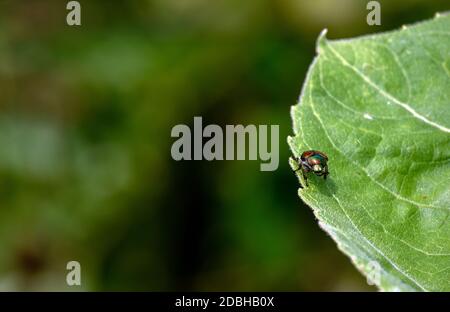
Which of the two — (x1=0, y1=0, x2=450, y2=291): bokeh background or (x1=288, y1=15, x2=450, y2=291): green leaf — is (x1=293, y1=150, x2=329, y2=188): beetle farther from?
(x1=0, y1=0, x2=450, y2=291): bokeh background

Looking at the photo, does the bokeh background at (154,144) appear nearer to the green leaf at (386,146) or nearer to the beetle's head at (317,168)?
the green leaf at (386,146)

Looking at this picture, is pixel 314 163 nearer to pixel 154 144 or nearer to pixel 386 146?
pixel 386 146

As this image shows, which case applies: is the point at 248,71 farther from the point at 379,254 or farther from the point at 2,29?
the point at 379,254

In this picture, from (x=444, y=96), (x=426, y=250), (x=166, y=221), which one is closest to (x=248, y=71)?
(x=166, y=221)

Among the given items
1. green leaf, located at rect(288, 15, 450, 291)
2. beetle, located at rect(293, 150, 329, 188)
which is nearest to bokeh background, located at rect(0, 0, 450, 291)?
green leaf, located at rect(288, 15, 450, 291)

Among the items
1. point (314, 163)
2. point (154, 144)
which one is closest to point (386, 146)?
point (314, 163)
